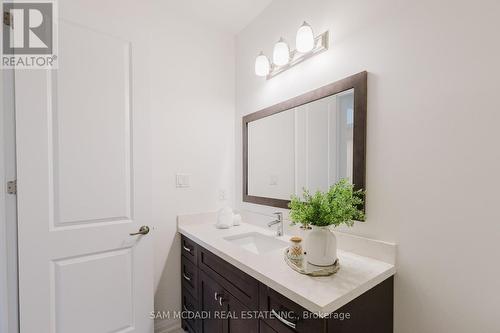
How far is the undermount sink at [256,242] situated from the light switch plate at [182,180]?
0.60 metres

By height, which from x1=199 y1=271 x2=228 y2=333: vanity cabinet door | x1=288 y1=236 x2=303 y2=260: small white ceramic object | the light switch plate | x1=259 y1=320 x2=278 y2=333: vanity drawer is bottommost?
x1=199 y1=271 x2=228 y2=333: vanity cabinet door

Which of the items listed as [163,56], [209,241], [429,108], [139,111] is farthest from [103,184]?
[429,108]

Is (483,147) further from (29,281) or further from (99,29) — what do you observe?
(29,281)

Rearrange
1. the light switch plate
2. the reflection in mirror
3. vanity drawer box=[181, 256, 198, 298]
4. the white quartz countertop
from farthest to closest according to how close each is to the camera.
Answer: the light switch plate, vanity drawer box=[181, 256, 198, 298], the reflection in mirror, the white quartz countertop

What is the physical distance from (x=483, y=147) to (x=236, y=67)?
1867 mm

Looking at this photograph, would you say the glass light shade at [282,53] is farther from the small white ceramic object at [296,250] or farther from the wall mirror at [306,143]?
the small white ceramic object at [296,250]

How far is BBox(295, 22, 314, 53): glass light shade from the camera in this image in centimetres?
140

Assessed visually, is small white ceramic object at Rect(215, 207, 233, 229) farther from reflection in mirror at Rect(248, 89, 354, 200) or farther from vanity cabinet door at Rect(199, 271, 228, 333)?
vanity cabinet door at Rect(199, 271, 228, 333)

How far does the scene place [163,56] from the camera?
1.82 metres

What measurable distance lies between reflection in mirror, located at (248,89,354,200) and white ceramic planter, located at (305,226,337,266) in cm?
41

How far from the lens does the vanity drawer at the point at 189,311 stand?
1638 millimetres

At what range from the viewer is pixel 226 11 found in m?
1.87

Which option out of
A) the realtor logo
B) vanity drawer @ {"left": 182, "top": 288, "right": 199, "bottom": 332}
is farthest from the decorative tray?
the realtor logo

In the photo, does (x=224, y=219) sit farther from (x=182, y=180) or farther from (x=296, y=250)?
(x=296, y=250)
